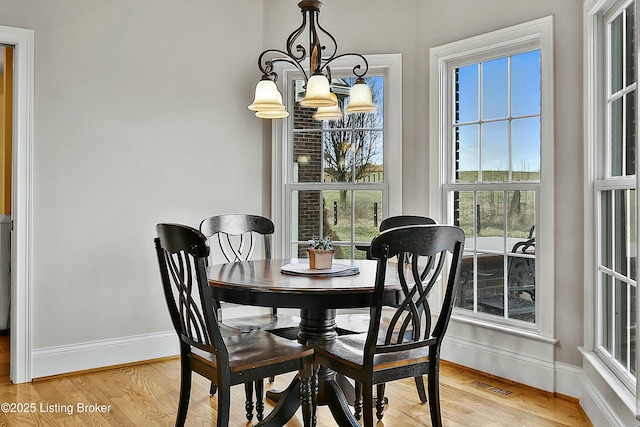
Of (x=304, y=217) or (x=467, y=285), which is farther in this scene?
(x=304, y=217)

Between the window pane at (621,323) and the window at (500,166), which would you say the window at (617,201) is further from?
the window at (500,166)

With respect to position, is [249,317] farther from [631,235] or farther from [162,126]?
[631,235]

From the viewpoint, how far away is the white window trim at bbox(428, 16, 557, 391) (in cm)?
324

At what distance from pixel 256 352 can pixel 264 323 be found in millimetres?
714

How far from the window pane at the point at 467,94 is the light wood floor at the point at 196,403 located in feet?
5.64

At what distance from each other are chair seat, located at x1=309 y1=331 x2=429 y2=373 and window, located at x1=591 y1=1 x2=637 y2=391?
0.98m

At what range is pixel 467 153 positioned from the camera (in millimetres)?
3783

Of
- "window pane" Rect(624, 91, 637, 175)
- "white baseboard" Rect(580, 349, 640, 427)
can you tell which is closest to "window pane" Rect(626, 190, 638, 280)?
"window pane" Rect(624, 91, 637, 175)

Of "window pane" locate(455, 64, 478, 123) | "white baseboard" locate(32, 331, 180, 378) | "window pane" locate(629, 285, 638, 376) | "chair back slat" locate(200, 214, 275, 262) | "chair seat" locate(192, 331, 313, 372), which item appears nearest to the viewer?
"chair seat" locate(192, 331, 313, 372)

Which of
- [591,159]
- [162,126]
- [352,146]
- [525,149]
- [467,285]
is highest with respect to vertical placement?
[162,126]

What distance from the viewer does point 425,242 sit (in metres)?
2.12

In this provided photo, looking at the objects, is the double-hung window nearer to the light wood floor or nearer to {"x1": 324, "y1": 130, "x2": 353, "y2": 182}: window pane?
A: the light wood floor

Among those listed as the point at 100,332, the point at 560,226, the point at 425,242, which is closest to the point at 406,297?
the point at 425,242

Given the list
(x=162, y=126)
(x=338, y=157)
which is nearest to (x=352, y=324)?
(x=338, y=157)
